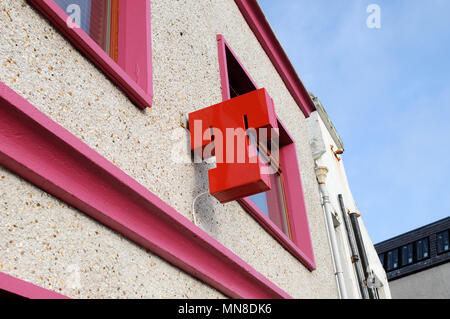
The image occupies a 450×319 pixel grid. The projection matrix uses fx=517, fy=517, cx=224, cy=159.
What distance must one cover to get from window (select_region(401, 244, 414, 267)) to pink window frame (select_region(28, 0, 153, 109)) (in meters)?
22.5

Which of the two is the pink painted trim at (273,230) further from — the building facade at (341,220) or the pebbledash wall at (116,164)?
the building facade at (341,220)

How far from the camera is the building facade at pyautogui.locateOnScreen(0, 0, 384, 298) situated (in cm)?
196

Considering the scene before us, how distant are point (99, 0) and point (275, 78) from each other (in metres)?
3.08

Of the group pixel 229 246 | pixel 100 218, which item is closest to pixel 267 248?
pixel 229 246

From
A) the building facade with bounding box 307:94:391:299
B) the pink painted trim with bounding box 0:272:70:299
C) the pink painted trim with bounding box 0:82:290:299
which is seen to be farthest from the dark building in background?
the pink painted trim with bounding box 0:272:70:299

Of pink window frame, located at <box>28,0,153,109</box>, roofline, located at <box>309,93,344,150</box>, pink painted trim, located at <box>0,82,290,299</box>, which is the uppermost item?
roofline, located at <box>309,93,344,150</box>

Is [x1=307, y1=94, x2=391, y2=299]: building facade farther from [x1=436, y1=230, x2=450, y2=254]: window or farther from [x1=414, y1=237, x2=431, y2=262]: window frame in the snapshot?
[x1=414, y1=237, x2=431, y2=262]: window frame

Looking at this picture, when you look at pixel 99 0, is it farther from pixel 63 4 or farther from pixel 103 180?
pixel 103 180

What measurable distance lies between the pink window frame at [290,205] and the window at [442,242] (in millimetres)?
18966

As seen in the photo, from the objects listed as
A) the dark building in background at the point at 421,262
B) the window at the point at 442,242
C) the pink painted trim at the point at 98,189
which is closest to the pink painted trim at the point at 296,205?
the pink painted trim at the point at 98,189

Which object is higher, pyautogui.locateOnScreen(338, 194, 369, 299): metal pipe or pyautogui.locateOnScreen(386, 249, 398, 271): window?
pyautogui.locateOnScreen(386, 249, 398, 271): window

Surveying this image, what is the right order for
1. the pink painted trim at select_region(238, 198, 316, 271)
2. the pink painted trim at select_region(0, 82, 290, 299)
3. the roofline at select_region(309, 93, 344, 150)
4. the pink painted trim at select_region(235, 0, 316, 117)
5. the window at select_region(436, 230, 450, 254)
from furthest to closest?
the window at select_region(436, 230, 450, 254), the roofline at select_region(309, 93, 344, 150), the pink painted trim at select_region(235, 0, 316, 117), the pink painted trim at select_region(238, 198, 316, 271), the pink painted trim at select_region(0, 82, 290, 299)

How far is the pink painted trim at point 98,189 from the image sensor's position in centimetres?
193
